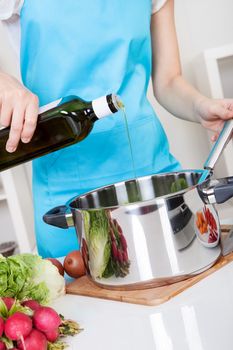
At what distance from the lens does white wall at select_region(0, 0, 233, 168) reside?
2.00 metres

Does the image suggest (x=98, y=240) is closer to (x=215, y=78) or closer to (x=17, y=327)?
(x=17, y=327)

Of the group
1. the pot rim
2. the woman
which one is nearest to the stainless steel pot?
the pot rim

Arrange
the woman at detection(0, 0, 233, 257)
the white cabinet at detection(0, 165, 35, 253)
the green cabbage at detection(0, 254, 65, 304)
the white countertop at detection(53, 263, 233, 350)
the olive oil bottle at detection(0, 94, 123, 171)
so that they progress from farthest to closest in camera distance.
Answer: the white cabinet at detection(0, 165, 35, 253) < the woman at detection(0, 0, 233, 257) < the olive oil bottle at detection(0, 94, 123, 171) < the green cabbage at detection(0, 254, 65, 304) < the white countertop at detection(53, 263, 233, 350)

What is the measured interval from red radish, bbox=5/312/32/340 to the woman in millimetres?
528

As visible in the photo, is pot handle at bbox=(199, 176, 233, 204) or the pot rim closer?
pot handle at bbox=(199, 176, 233, 204)

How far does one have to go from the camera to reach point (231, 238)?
0.87 metres

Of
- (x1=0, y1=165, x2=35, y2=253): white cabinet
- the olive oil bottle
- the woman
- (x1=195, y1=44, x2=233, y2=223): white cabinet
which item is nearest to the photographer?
the olive oil bottle

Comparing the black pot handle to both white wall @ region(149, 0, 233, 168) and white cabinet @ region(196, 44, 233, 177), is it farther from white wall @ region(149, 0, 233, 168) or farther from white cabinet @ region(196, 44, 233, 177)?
white wall @ region(149, 0, 233, 168)

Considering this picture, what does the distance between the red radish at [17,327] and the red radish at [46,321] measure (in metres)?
0.02

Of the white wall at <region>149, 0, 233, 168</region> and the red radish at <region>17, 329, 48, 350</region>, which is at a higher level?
the white wall at <region>149, 0, 233, 168</region>

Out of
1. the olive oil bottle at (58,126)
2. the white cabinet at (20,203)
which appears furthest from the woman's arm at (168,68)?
the white cabinet at (20,203)

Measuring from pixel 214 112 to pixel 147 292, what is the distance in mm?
463

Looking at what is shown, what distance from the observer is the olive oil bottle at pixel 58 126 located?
0.85 metres

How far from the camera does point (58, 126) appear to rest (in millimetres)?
893
